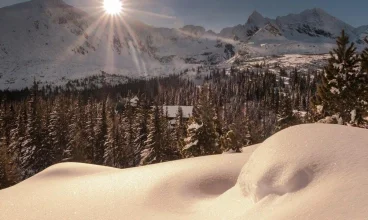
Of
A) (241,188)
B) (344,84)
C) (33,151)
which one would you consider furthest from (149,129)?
(241,188)

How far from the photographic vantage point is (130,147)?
6231 centimetres

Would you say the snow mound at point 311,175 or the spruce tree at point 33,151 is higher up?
the snow mound at point 311,175

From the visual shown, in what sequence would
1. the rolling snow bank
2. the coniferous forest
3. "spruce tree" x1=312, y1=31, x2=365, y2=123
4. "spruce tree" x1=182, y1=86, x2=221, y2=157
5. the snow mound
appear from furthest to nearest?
"spruce tree" x1=182, y1=86, x2=221, y2=157
the coniferous forest
"spruce tree" x1=312, y1=31, x2=365, y2=123
the rolling snow bank
the snow mound

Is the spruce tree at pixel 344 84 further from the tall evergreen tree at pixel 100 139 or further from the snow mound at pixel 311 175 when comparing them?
the tall evergreen tree at pixel 100 139

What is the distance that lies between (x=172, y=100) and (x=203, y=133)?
137m

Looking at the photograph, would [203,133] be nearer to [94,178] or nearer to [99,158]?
[94,178]

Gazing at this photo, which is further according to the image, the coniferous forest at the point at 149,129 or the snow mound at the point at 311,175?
the coniferous forest at the point at 149,129

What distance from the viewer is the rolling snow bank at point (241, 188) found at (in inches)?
191

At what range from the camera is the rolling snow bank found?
4840mm

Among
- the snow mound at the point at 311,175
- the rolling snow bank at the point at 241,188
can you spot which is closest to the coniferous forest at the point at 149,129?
the rolling snow bank at the point at 241,188

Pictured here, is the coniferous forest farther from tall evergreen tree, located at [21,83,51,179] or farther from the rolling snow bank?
the rolling snow bank

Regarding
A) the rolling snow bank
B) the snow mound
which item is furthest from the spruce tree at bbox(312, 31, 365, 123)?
the snow mound

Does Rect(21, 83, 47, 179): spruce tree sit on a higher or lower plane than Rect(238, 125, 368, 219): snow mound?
lower

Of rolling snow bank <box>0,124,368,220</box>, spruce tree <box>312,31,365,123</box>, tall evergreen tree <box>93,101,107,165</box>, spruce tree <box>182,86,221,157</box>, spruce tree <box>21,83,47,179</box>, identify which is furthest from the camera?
tall evergreen tree <box>93,101,107,165</box>
